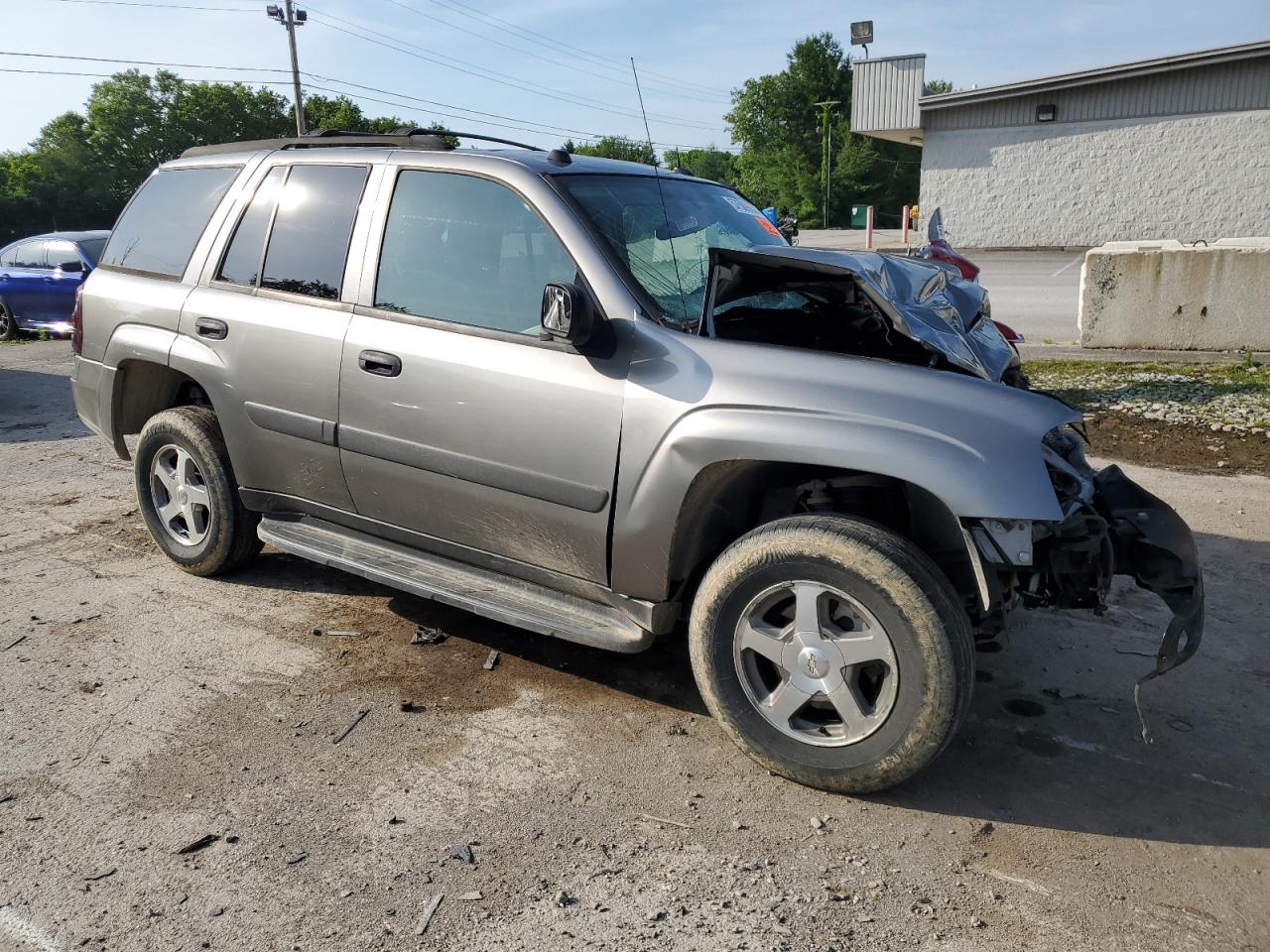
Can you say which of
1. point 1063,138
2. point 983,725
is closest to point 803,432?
point 983,725

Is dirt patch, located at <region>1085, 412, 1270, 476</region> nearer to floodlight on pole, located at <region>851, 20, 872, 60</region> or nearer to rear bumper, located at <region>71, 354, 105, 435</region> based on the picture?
rear bumper, located at <region>71, 354, 105, 435</region>

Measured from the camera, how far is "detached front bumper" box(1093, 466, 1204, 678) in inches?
121

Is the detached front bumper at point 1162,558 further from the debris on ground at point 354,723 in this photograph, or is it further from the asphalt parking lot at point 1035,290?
the asphalt parking lot at point 1035,290

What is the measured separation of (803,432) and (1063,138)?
30292mm

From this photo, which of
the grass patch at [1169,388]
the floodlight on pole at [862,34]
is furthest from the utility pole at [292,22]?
the grass patch at [1169,388]

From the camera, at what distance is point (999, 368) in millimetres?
3734

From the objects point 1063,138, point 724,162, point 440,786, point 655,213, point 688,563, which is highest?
point 1063,138

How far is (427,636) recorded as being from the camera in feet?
14.2

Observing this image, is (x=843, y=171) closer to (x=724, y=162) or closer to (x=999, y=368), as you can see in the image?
(x=724, y=162)

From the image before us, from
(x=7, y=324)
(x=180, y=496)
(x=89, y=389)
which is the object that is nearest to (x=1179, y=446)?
(x=180, y=496)

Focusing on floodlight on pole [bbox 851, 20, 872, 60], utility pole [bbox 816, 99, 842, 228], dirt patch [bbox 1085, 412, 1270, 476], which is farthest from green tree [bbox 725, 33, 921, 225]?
dirt patch [bbox 1085, 412, 1270, 476]

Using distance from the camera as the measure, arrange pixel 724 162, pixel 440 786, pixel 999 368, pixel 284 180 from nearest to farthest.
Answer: pixel 440 786, pixel 999 368, pixel 284 180, pixel 724 162

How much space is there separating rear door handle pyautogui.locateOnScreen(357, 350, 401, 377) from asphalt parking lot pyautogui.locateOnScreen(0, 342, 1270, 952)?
1.17 meters

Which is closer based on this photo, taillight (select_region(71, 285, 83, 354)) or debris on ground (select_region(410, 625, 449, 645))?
debris on ground (select_region(410, 625, 449, 645))
